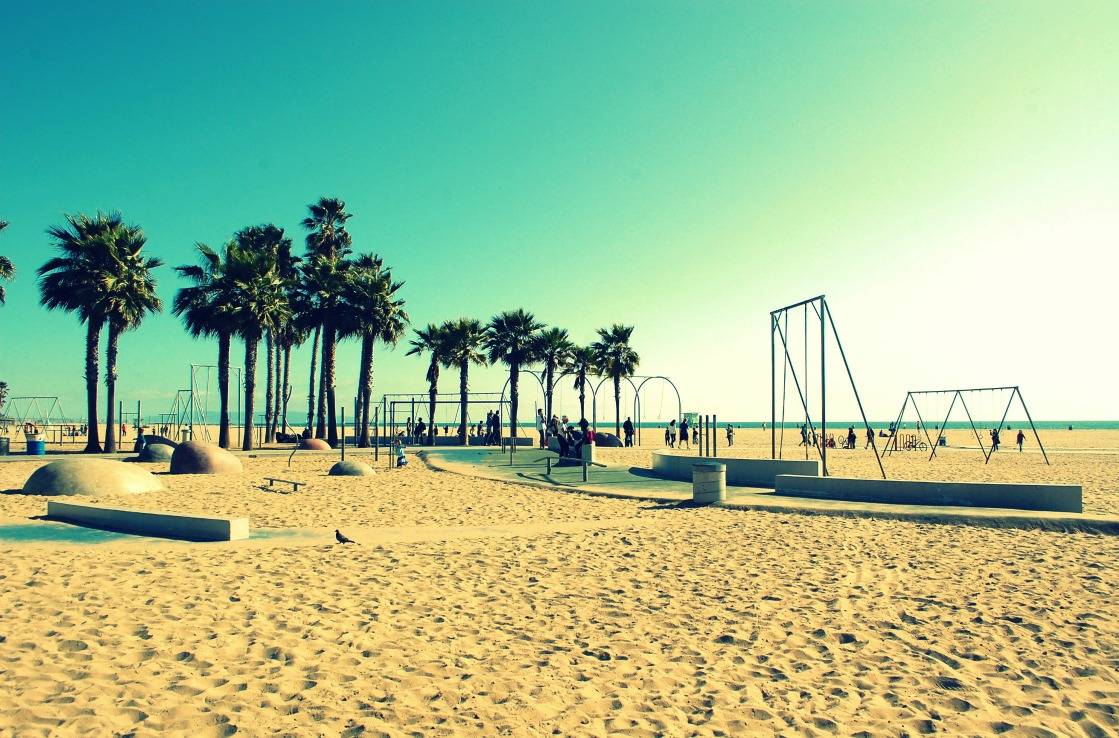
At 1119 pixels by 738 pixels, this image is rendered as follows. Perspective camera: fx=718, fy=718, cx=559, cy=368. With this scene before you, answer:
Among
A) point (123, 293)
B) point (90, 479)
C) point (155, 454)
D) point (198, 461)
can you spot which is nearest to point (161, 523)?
point (90, 479)

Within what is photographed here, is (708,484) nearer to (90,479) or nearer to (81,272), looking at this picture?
(90,479)

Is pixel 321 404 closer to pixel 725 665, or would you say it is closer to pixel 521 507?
pixel 521 507

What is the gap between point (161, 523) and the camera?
10.5m

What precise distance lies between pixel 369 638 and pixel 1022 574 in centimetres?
700

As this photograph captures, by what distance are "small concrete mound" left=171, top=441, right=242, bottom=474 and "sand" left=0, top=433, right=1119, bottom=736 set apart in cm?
1234

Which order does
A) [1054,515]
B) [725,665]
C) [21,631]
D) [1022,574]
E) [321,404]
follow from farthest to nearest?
[321,404], [1054,515], [1022,574], [21,631], [725,665]

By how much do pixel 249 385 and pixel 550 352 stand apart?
70.2 feet

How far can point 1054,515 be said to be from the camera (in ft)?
37.5

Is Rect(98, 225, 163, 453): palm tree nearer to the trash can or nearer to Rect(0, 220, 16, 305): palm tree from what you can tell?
Rect(0, 220, 16, 305): palm tree

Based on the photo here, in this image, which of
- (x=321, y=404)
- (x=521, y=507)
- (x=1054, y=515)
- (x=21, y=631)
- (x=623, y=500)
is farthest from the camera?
(x=321, y=404)

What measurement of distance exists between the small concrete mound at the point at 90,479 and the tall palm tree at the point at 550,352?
3393 cm

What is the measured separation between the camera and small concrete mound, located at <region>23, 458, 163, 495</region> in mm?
15375

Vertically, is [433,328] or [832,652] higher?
[433,328]

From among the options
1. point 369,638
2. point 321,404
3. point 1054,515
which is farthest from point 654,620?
point 321,404
